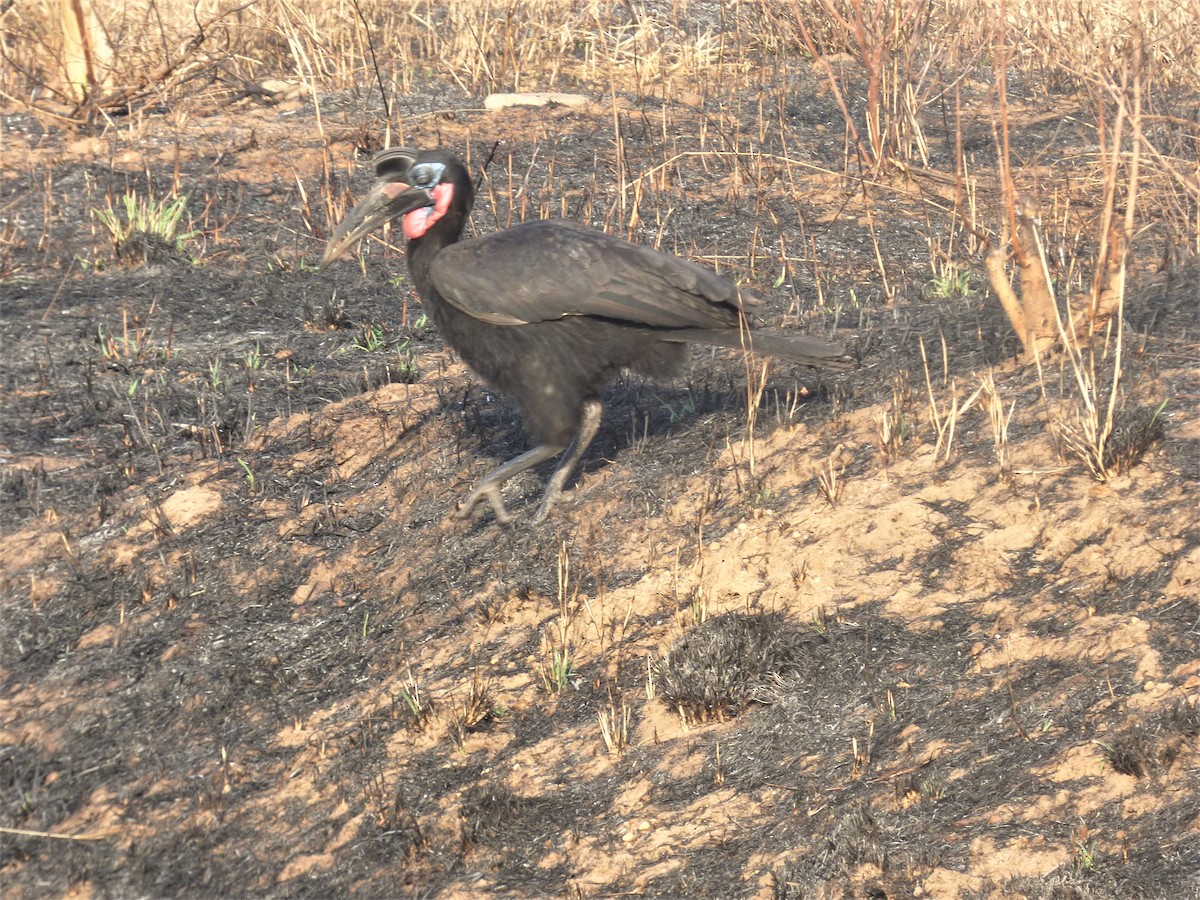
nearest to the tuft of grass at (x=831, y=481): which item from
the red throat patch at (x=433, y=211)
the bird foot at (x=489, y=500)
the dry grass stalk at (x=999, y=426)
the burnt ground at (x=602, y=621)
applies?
the burnt ground at (x=602, y=621)

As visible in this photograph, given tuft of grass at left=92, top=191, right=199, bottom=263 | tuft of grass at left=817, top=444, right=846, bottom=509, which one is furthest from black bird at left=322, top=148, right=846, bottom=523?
tuft of grass at left=92, top=191, right=199, bottom=263

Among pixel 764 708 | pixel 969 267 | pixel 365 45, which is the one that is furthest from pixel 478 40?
pixel 764 708

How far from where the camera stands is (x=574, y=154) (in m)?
8.66

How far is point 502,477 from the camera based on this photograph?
4.91 m

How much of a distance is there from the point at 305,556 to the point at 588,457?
1.24 meters

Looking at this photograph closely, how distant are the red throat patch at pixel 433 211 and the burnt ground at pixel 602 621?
0.96m

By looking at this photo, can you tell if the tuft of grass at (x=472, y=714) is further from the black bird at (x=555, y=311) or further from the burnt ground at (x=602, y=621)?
the black bird at (x=555, y=311)

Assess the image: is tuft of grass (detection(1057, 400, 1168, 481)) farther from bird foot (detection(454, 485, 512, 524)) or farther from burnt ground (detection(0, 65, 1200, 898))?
bird foot (detection(454, 485, 512, 524))

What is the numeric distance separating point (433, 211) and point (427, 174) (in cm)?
15

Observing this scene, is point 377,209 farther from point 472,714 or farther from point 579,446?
point 472,714

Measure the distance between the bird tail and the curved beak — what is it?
1113 mm

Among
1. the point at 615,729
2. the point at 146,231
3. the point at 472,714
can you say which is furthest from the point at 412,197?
the point at 146,231

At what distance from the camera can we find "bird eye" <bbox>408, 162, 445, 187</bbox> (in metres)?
4.98

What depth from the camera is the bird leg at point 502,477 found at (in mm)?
4902
